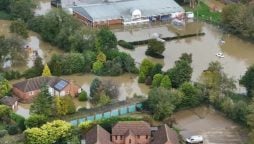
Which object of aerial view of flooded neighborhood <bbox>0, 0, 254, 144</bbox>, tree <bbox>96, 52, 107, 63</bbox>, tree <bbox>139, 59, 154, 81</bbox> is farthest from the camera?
tree <bbox>96, 52, 107, 63</bbox>

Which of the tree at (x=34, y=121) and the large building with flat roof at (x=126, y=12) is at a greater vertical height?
the large building with flat roof at (x=126, y=12)

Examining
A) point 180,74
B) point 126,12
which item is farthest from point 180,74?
point 126,12

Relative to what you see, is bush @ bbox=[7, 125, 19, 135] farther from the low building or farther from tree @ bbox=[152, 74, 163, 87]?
tree @ bbox=[152, 74, 163, 87]

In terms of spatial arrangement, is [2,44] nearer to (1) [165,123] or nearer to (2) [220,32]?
(1) [165,123]

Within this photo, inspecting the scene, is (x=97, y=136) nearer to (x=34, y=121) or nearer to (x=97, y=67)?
(x=34, y=121)

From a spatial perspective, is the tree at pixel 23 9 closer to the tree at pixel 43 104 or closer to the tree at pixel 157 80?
the tree at pixel 157 80

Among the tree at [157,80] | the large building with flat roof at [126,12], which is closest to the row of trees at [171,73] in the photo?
the tree at [157,80]

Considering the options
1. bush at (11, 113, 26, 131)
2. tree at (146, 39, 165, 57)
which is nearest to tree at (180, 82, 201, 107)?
tree at (146, 39, 165, 57)
